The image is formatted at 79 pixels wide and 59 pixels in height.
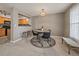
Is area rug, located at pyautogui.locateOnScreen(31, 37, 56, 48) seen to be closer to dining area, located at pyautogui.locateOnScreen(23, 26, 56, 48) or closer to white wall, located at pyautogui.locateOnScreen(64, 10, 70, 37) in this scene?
dining area, located at pyautogui.locateOnScreen(23, 26, 56, 48)

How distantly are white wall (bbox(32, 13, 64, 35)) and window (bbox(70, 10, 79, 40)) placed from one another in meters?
0.43

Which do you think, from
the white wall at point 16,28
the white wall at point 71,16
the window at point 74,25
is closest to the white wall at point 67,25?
the white wall at point 71,16

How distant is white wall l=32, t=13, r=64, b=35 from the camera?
3605 mm

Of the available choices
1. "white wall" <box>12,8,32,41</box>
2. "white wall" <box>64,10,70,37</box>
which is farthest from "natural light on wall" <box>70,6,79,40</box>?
"white wall" <box>12,8,32,41</box>

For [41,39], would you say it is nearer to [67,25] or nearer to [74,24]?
[67,25]

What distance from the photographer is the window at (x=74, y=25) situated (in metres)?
3.42

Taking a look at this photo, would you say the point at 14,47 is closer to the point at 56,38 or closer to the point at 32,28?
the point at 32,28

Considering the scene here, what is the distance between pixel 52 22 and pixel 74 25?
866 mm

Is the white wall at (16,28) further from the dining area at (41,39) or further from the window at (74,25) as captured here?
the window at (74,25)

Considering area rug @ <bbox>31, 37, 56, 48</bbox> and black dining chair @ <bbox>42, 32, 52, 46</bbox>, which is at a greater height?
black dining chair @ <bbox>42, 32, 52, 46</bbox>

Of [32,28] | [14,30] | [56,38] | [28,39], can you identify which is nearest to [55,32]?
[56,38]

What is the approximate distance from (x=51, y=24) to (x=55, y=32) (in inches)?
14.0

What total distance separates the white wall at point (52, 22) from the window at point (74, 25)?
0.43 m

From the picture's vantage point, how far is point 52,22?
3.63 meters
